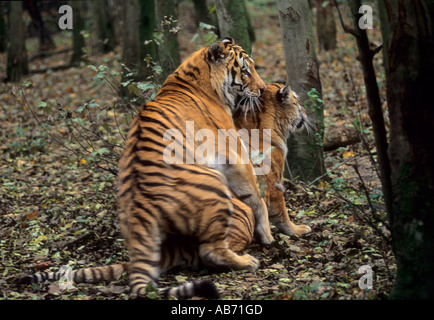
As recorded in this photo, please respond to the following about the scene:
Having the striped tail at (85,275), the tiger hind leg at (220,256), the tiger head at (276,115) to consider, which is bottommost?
the striped tail at (85,275)

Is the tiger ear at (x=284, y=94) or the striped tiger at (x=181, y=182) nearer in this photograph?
the striped tiger at (x=181, y=182)

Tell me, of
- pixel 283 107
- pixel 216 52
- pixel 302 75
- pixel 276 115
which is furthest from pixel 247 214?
pixel 302 75

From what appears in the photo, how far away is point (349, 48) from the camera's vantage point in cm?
1738

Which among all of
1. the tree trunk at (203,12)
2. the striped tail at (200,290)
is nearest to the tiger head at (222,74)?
the striped tail at (200,290)

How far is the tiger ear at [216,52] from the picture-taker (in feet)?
17.6

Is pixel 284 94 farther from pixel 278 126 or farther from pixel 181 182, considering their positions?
pixel 181 182

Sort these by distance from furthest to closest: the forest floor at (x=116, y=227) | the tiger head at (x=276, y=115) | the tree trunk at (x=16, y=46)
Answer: the tree trunk at (x=16, y=46)
the tiger head at (x=276, y=115)
the forest floor at (x=116, y=227)

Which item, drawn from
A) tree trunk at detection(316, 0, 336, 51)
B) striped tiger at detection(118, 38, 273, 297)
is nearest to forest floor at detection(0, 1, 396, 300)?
striped tiger at detection(118, 38, 273, 297)

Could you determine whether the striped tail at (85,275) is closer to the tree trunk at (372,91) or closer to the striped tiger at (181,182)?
the striped tiger at (181,182)

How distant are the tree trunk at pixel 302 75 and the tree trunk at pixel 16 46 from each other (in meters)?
13.1

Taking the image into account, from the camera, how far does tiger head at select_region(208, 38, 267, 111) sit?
17.9 ft

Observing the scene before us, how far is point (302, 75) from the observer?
691cm

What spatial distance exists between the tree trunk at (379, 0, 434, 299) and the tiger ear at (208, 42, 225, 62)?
227 centimetres
